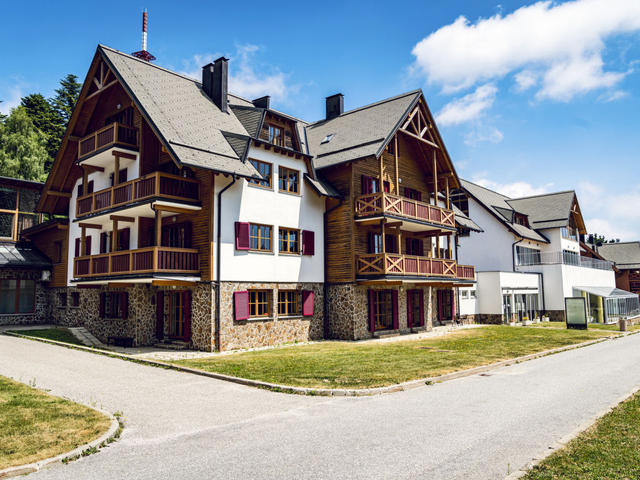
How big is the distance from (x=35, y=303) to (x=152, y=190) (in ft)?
50.5

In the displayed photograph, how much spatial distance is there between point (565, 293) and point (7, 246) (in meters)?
38.9

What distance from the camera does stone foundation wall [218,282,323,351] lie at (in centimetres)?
1974

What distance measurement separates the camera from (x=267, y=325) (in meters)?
21.4

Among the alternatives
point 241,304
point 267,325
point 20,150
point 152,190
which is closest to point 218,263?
point 241,304

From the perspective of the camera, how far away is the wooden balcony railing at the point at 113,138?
21.7 meters

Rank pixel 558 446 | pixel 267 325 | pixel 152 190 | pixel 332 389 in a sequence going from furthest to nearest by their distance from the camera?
pixel 267 325, pixel 152 190, pixel 332 389, pixel 558 446

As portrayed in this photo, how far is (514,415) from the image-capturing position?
9.12 m

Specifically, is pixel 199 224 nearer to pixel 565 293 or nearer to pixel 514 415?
pixel 514 415

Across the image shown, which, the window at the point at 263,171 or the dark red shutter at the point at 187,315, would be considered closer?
the dark red shutter at the point at 187,315

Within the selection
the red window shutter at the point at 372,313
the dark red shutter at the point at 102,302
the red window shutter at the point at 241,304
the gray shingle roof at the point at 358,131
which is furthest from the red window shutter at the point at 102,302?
the red window shutter at the point at 372,313

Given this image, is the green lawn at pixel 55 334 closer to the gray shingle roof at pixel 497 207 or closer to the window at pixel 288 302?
the window at pixel 288 302

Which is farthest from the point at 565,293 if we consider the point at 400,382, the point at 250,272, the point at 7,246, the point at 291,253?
the point at 7,246

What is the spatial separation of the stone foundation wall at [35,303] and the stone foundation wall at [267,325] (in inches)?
627

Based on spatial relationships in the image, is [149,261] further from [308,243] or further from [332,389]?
[332,389]
